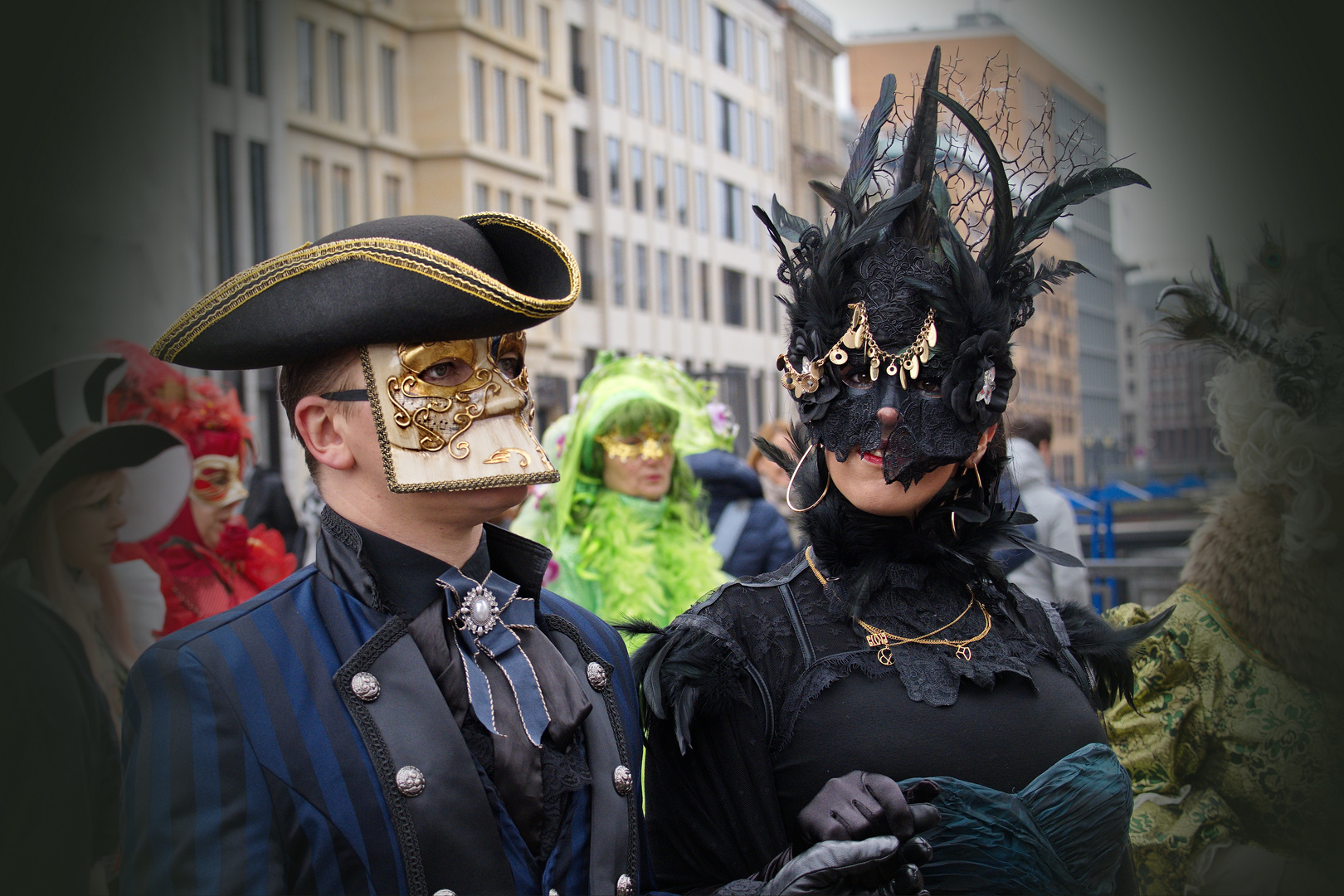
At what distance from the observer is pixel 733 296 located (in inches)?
1494

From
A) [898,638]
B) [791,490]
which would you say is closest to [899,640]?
[898,638]

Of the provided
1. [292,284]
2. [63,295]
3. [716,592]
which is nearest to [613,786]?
[716,592]

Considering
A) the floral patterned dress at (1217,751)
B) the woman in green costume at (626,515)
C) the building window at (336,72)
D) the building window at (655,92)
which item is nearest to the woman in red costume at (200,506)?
the woman in green costume at (626,515)

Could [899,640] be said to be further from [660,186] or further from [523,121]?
[660,186]

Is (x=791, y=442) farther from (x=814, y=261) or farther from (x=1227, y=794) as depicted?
(x=1227, y=794)

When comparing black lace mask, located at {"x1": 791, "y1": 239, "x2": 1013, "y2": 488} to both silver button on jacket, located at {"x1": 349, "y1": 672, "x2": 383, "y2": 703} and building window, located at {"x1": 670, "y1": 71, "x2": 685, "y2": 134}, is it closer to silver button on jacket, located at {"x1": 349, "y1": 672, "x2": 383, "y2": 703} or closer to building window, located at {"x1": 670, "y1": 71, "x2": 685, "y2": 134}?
silver button on jacket, located at {"x1": 349, "y1": 672, "x2": 383, "y2": 703}

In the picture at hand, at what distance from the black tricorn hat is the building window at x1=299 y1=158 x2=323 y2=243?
18.6 m

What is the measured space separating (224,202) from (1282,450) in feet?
55.4

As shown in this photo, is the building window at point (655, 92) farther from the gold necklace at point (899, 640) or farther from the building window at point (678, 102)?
the gold necklace at point (899, 640)

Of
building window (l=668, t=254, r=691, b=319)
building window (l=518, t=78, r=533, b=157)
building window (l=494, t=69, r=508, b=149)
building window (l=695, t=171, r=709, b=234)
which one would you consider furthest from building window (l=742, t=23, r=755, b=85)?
building window (l=494, t=69, r=508, b=149)

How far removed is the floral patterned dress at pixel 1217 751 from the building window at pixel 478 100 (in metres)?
22.9

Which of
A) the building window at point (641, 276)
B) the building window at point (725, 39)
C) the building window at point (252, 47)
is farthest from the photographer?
the building window at point (725, 39)

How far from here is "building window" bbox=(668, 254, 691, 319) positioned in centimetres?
3478

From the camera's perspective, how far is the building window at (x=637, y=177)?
107 feet
